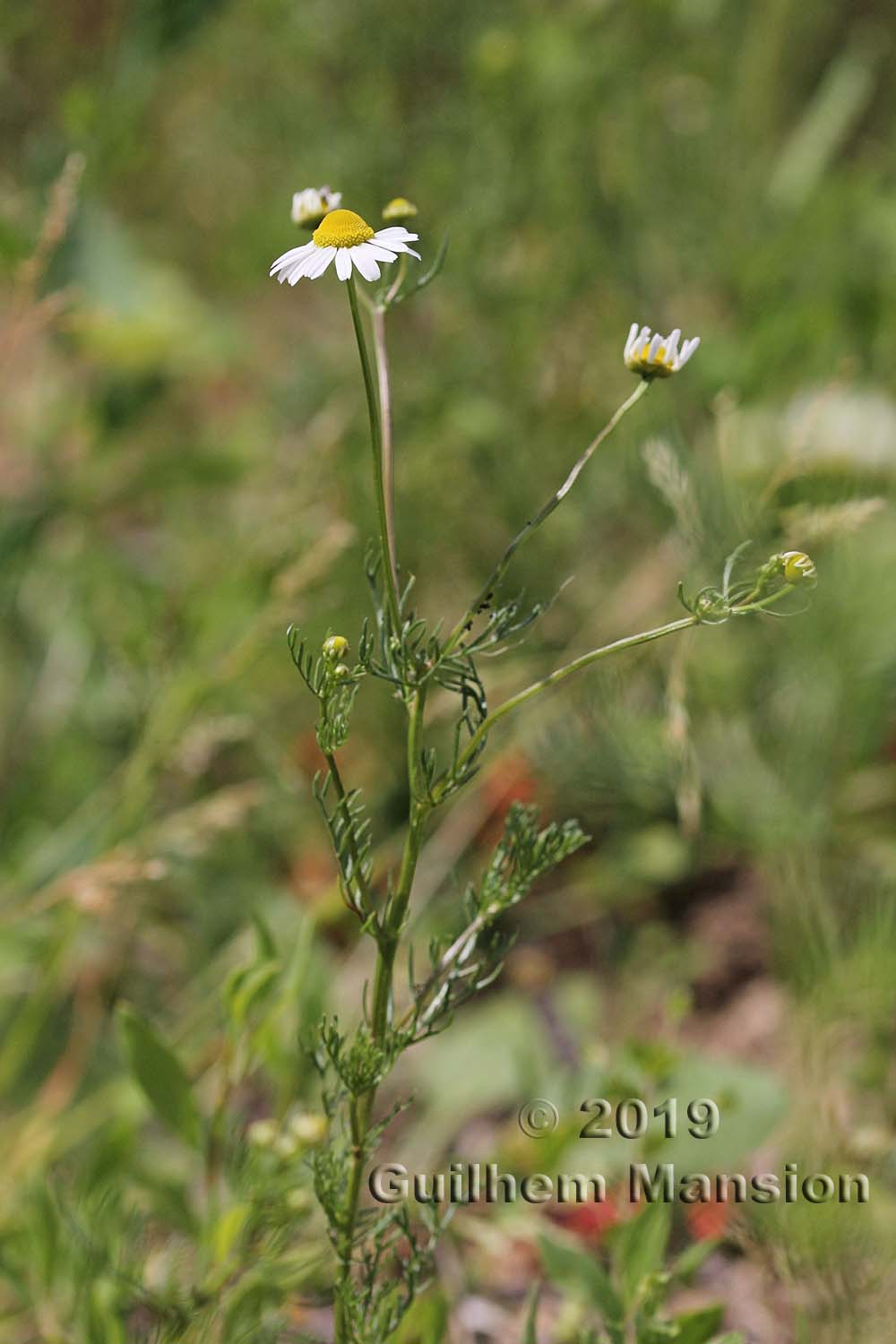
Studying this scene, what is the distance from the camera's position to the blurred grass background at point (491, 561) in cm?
91

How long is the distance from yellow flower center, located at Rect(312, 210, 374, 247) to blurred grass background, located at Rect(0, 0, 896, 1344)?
270 millimetres

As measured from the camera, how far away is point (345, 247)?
17.7 inches

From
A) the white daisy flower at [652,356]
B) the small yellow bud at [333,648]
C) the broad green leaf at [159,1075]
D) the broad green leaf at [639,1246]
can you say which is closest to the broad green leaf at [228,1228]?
the broad green leaf at [159,1075]

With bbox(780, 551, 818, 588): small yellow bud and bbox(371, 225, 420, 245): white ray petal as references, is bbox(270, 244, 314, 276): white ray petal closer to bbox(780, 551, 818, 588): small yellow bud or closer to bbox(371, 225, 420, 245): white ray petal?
bbox(371, 225, 420, 245): white ray petal

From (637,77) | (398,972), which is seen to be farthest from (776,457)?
(637,77)

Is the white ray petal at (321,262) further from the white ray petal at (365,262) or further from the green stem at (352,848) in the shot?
the green stem at (352,848)

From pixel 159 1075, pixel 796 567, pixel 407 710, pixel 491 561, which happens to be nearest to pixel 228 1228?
pixel 159 1075

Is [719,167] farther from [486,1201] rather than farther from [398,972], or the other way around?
[486,1201]

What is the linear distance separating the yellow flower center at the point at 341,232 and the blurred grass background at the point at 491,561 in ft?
0.88

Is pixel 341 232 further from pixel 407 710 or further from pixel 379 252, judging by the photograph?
pixel 407 710

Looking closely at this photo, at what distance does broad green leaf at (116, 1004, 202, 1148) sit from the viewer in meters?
0.68

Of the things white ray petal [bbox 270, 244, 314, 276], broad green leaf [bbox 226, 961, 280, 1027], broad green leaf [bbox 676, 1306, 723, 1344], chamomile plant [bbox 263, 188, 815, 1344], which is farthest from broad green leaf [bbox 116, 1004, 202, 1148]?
white ray petal [bbox 270, 244, 314, 276]

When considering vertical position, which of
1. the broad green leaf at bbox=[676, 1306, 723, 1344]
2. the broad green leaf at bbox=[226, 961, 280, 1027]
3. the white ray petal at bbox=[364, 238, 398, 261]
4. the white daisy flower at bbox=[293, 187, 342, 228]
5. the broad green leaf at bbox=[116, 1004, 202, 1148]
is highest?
the white daisy flower at bbox=[293, 187, 342, 228]

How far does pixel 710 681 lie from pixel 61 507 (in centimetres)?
72
